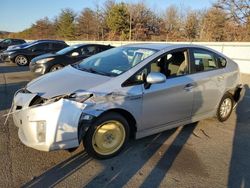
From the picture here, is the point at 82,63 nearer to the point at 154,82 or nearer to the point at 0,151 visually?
the point at 154,82

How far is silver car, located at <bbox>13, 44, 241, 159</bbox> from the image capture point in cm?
353

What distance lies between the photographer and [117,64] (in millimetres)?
4441

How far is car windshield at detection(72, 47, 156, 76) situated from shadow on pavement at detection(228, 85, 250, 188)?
1995 millimetres

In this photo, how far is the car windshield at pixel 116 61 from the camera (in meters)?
4.25

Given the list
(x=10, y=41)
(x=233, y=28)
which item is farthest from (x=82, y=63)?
(x=233, y=28)

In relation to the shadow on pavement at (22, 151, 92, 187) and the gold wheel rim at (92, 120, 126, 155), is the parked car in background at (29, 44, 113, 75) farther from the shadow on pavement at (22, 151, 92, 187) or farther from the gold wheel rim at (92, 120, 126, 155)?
the gold wheel rim at (92, 120, 126, 155)

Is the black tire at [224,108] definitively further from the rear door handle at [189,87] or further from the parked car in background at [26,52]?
the parked car in background at [26,52]

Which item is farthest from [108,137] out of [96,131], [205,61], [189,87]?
[205,61]

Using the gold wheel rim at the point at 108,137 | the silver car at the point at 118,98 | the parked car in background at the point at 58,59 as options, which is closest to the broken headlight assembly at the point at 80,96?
the silver car at the point at 118,98

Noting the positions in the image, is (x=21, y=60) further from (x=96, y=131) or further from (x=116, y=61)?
(x=96, y=131)

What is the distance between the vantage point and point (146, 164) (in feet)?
12.6

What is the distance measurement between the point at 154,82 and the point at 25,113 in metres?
1.80

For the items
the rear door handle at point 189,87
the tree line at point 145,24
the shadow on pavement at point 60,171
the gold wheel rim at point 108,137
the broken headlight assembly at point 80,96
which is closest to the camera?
the shadow on pavement at point 60,171

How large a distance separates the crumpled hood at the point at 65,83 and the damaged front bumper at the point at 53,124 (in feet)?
0.80
